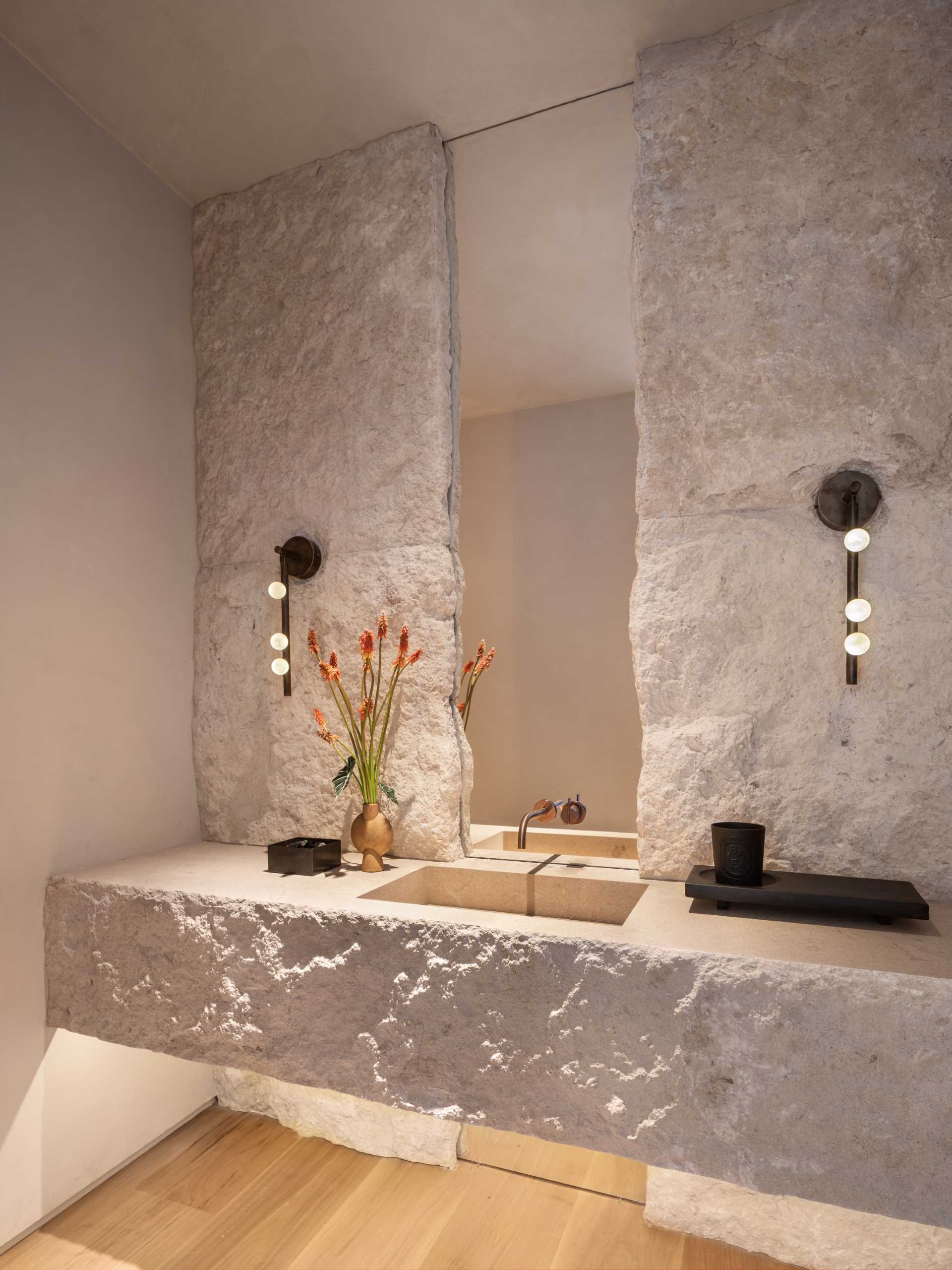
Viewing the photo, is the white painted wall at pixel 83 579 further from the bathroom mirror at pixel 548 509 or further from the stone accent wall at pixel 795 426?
the stone accent wall at pixel 795 426

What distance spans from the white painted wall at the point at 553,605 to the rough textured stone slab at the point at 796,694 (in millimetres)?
970

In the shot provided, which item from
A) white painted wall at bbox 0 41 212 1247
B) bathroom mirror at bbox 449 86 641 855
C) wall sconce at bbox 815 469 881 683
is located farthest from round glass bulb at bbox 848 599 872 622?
white painted wall at bbox 0 41 212 1247

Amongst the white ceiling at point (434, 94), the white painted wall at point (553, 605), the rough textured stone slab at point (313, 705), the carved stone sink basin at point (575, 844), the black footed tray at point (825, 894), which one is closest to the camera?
the black footed tray at point (825, 894)

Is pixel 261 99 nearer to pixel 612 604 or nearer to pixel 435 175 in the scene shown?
pixel 435 175

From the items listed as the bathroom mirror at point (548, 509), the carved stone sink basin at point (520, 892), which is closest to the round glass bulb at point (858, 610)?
the carved stone sink basin at point (520, 892)

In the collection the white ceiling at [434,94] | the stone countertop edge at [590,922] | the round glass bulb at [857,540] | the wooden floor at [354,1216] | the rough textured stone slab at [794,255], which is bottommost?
the wooden floor at [354,1216]

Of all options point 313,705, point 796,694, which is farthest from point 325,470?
point 796,694

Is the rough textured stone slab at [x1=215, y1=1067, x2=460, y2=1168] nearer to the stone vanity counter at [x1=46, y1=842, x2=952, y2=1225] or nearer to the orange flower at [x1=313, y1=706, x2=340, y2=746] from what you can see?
the stone vanity counter at [x1=46, y1=842, x2=952, y2=1225]

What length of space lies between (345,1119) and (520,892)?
80 cm

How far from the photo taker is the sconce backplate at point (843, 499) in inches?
60.6

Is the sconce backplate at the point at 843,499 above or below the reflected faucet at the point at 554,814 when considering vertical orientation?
above

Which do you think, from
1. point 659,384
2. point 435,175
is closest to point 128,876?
point 659,384

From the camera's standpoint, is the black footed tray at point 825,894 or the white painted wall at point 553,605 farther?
Answer: the white painted wall at point 553,605

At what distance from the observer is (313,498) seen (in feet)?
6.82
